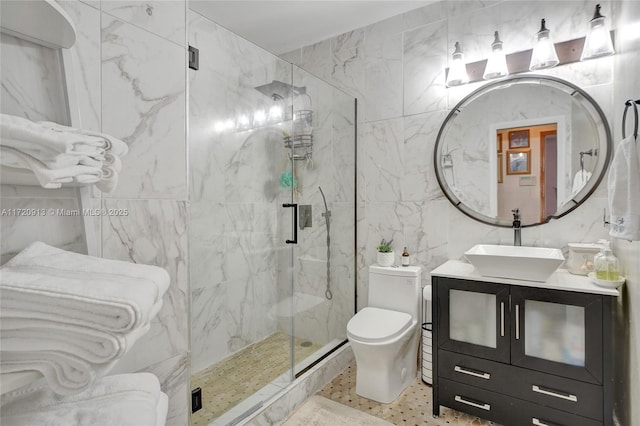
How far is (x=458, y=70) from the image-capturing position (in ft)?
7.24

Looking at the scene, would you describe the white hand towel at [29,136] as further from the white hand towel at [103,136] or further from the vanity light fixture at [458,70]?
the vanity light fixture at [458,70]

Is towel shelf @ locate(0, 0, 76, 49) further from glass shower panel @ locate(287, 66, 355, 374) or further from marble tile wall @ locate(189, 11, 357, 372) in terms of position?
glass shower panel @ locate(287, 66, 355, 374)

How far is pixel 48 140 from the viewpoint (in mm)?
559

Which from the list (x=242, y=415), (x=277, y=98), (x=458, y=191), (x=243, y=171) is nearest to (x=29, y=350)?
(x=242, y=415)

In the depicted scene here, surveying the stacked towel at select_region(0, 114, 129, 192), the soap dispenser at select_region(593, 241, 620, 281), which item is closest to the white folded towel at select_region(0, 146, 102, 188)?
the stacked towel at select_region(0, 114, 129, 192)

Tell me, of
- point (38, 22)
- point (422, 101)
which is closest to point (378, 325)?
point (422, 101)

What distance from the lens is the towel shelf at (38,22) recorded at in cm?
66

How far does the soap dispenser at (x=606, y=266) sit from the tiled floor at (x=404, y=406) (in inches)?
39.4

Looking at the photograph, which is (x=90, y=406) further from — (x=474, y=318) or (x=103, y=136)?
(x=474, y=318)

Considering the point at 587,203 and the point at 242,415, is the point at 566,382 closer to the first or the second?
the point at 587,203

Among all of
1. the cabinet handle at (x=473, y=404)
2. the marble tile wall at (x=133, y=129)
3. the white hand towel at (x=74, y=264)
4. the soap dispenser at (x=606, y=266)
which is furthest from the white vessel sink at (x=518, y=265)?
the white hand towel at (x=74, y=264)

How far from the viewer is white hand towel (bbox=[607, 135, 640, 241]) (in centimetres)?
115

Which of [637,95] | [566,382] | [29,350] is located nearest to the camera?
[29,350]

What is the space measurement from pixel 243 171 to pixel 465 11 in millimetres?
1860
